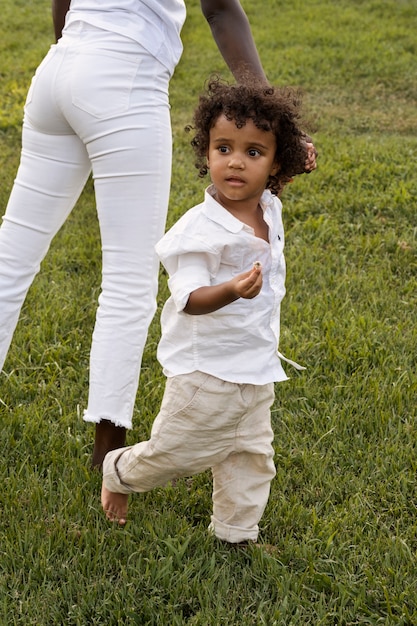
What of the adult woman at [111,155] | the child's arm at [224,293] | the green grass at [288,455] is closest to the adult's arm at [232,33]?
the adult woman at [111,155]

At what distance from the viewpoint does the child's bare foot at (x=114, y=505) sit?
9.13ft

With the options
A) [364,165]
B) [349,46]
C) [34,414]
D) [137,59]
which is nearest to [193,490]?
[34,414]

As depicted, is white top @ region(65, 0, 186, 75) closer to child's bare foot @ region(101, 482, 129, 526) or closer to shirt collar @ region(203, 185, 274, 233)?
shirt collar @ region(203, 185, 274, 233)

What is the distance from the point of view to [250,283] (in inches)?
82.3

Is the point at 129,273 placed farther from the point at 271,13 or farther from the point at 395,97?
the point at 271,13

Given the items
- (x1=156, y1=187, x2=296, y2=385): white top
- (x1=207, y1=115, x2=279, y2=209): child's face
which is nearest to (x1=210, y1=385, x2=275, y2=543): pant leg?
(x1=156, y1=187, x2=296, y2=385): white top

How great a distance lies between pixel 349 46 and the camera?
978 cm

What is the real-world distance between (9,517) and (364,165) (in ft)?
13.4

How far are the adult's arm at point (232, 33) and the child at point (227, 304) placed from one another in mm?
443

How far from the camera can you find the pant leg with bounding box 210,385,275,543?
8.36 feet

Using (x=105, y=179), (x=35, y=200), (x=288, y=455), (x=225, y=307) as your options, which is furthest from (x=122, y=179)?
(x=288, y=455)

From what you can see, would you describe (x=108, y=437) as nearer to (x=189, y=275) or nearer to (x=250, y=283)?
(x=189, y=275)

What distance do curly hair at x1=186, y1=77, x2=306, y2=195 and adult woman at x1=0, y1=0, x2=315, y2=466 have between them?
0.33 feet

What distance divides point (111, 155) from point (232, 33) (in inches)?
23.4
